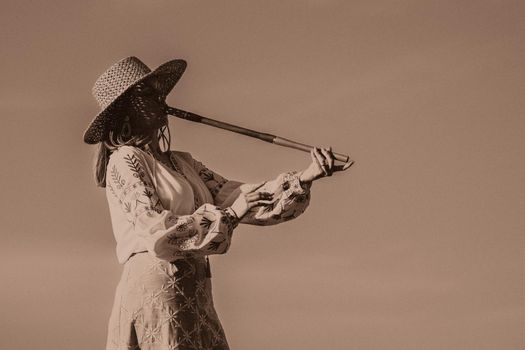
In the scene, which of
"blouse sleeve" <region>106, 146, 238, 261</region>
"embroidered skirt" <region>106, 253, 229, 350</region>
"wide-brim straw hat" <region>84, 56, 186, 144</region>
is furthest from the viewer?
"wide-brim straw hat" <region>84, 56, 186, 144</region>

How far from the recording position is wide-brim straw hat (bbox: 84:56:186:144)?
6.08 m

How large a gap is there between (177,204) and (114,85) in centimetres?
68

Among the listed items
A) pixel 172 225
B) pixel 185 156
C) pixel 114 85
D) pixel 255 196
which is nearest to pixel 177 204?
pixel 172 225

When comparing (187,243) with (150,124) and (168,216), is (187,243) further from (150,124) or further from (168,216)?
(150,124)

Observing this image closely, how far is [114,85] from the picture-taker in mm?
6102

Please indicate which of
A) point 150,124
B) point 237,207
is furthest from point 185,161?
point 237,207

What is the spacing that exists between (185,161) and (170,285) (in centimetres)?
83

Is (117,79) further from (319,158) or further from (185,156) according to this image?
(319,158)

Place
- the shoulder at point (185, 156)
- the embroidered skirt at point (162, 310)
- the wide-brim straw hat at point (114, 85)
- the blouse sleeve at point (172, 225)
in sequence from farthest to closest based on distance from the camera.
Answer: the shoulder at point (185, 156) → the wide-brim straw hat at point (114, 85) → the embroidered skirt at point (162, 310) → the blouse sleeve at point (172, 225)

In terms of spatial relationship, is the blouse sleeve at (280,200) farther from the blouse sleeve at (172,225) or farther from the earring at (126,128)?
the earring at (126,128)

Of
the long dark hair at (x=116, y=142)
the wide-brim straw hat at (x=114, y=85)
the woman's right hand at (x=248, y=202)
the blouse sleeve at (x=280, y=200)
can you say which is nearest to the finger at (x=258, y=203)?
the woman's right hand at (x=248, y=202)

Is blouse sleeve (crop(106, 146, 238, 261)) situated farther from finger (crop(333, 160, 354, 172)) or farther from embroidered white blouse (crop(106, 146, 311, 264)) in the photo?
finger (crop(333, 160, 354, 172))

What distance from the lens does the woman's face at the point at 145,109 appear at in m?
6.14

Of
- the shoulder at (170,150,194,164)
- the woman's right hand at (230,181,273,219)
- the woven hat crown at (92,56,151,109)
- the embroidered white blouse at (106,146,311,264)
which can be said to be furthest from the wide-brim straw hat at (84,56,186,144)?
the woman's right hand at (230,181,273,219)
